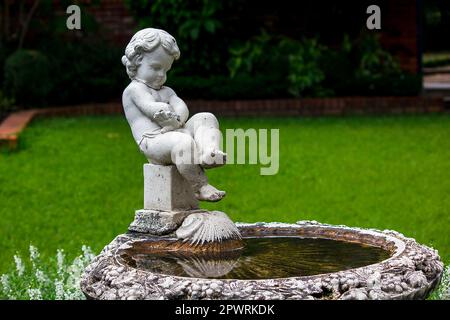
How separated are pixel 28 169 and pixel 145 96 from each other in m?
4.87

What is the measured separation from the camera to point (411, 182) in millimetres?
7902

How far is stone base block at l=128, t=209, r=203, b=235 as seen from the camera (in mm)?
3895

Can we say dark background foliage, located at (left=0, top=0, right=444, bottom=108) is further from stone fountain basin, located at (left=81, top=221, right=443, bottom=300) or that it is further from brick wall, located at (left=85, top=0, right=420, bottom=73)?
stone fountain basin, located at (left=81, top=221, right=443, bottom=300)

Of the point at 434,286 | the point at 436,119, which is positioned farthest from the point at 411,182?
the point at 434,286

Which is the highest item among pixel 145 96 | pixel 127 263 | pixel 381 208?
pixel 145 96

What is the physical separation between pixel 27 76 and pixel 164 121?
8021 mm

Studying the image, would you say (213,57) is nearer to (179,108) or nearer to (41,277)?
(41,277)

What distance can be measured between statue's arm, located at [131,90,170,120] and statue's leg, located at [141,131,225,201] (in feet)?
0.40

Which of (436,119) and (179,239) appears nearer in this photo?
(179,239)

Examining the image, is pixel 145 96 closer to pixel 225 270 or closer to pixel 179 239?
pixel 179 239

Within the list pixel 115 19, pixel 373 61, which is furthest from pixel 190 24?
pixel 373 61

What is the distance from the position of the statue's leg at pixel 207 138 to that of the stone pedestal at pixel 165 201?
208mm

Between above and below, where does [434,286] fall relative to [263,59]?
below

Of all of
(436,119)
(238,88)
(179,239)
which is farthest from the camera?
(238,88)
